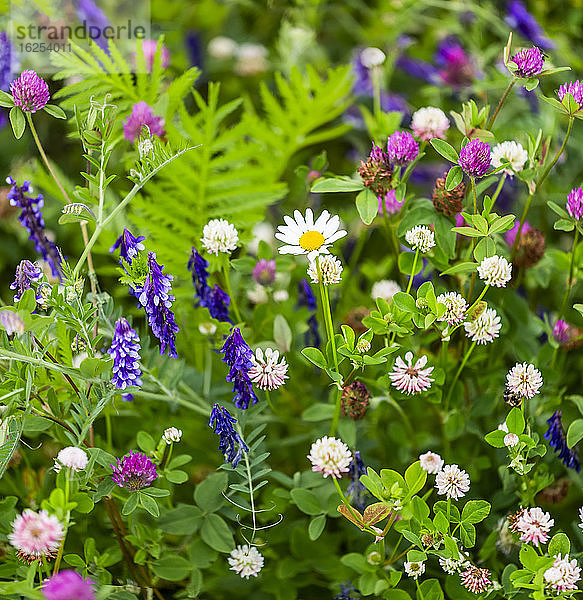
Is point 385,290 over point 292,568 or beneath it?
over

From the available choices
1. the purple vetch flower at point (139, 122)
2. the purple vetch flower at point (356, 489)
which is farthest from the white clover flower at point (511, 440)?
the purple vetch flower at point (139, 122)

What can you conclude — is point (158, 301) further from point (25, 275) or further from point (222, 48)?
point (222, 48)

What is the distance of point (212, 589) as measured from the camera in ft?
2.51

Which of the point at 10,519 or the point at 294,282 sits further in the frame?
the point at 294,282

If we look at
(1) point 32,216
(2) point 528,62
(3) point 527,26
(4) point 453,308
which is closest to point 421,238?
(4) point 453,308

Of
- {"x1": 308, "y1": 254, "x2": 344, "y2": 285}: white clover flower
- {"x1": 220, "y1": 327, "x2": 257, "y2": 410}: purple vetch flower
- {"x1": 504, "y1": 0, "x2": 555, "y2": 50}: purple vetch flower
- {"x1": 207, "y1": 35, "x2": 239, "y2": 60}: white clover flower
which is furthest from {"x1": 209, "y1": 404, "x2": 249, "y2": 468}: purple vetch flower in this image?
{"x1": 207, "y1": 35, "x2": 239, "y2": 60}: white clover flower

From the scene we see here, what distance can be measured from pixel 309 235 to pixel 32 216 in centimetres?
31

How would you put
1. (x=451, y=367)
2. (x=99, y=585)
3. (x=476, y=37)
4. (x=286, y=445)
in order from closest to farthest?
(x=99, y=585) → (x=451, y=367) → (x=286, y=445) → (x=476, y=37)

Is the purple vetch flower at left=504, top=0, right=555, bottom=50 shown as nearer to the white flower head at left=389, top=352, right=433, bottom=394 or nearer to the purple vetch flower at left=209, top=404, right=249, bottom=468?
the white flower head at left=389, top=352, right=433, bottom=394

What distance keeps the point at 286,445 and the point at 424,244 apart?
33 cm

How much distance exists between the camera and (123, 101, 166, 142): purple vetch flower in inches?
30.5

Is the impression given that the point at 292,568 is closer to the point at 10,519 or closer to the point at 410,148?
the point at 10,519

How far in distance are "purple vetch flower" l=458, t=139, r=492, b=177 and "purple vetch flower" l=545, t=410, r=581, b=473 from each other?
25cm

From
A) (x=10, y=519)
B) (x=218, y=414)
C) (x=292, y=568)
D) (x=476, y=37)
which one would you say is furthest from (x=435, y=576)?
(x=476, y=37)
